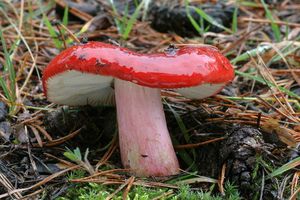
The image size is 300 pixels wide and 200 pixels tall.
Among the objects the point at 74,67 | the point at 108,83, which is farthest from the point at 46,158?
the point at 74,67

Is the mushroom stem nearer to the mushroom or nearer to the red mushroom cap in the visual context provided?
the mushroom

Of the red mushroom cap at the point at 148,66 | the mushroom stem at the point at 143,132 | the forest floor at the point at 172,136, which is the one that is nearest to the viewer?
the red mushroom cap at the point at 148,66

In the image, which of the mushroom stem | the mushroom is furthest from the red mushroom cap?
the mushroom stem

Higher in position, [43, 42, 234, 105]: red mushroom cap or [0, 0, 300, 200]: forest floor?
[43, 42, 234, 105]: red mushroom cap

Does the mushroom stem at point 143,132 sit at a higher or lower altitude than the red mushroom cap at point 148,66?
lower

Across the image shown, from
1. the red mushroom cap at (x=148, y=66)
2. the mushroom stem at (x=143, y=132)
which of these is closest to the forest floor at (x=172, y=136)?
the mushroom stem at (x=143, y=132)

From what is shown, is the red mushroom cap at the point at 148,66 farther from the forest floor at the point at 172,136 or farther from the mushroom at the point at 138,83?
the forest floor at the point at 172,136

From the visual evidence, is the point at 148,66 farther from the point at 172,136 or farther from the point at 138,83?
the point at 172,136

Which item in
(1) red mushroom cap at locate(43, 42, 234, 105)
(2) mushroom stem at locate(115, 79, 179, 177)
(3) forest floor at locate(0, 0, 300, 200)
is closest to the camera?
(1) red mushroom cap at locate(43, 42, 234, 105)
